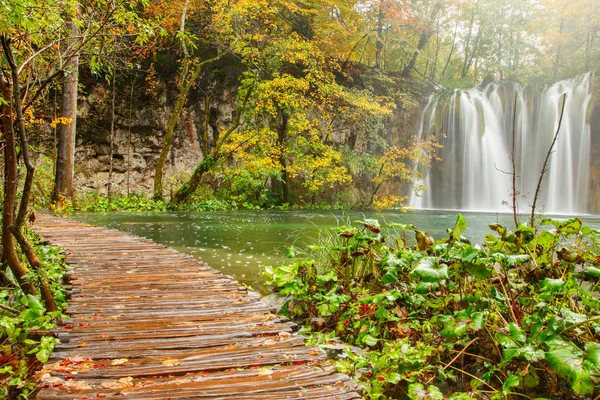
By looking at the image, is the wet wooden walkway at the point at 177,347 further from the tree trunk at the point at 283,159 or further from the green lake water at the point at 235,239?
the tree trunk at the point at 283,159

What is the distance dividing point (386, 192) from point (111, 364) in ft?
65.7

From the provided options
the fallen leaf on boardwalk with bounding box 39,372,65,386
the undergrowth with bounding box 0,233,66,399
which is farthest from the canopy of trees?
the fallen leaf on boardwalk with bounding box 39,372,65,386

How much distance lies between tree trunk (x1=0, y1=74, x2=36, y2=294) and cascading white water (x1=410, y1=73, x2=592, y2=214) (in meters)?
19.7

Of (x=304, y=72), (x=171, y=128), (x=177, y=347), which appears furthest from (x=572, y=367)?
(x=304, y=72)

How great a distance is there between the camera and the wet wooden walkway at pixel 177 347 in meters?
1.94

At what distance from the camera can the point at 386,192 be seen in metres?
21.5

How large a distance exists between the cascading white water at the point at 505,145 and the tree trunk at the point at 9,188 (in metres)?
19.7

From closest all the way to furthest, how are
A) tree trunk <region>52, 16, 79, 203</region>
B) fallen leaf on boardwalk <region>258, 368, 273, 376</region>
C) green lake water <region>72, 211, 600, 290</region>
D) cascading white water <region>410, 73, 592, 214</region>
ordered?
1. fallen leaf on boardwalk <region>258, 368, 273, 376</region>
2. green lake water <region>72, 211, 600, 290</region>
3. tree trunk <region>52, 16, 79, 203</region>
4. cascading white water <region>410, 73, 592, 214</region>

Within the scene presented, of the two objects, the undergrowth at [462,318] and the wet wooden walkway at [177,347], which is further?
the undergrowth at [462,318]

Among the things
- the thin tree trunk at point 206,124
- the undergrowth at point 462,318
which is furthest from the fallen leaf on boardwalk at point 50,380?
the thin tree trunk at point 206,124

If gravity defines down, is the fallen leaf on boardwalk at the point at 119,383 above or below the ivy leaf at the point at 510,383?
above

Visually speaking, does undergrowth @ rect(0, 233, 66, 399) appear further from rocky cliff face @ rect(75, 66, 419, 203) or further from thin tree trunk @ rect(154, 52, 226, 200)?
rocky cliff face @ rect(75, 66, 419, 203)

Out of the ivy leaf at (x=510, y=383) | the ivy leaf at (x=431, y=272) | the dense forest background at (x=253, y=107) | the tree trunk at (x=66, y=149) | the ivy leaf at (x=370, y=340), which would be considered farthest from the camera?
the dense forest background at (x=253, y=107)

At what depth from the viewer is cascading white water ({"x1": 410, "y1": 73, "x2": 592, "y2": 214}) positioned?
63.8 feet
